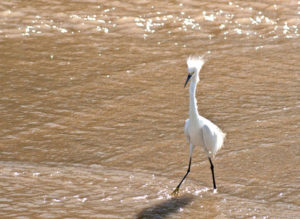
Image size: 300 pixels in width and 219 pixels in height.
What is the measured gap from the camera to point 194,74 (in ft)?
18.6

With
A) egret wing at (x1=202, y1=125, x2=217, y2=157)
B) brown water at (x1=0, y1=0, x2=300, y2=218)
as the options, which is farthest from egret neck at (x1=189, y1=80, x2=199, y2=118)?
brown water at (x1=0, y1=0, x2=300, y2=218)

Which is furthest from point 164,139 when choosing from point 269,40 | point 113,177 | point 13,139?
point 269,40

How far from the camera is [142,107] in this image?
7.77 metres

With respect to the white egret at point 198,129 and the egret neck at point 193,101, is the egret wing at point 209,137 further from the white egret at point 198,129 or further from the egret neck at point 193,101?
the egret neck at point 193,101

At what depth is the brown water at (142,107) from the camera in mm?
5672

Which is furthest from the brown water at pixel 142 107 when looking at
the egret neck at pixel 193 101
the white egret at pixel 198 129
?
the egret neck at pixel 193 101

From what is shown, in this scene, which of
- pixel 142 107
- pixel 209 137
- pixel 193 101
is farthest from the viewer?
pixel 142 107

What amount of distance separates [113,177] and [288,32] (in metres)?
5.58

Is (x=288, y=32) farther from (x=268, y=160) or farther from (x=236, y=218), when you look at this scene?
(x=236, y=218)

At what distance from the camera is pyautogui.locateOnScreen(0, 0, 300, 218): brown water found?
18.6ft

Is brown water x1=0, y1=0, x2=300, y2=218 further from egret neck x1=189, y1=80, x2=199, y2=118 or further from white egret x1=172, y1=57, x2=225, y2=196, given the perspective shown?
egret neck x1=189, y1=80, x2=199, y2=118

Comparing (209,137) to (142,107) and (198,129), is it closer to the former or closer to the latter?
(198,129)

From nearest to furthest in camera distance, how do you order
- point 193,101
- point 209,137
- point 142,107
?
point 193,101 → point 209,137 → point 142,107

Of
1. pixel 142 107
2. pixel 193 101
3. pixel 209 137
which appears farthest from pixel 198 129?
pixel 142 107
